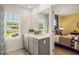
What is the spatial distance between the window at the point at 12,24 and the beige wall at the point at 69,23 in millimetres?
841

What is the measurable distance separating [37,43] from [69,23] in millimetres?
734

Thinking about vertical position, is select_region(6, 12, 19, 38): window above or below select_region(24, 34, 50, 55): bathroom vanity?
above

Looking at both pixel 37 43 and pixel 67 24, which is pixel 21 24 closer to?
pixel 37 43

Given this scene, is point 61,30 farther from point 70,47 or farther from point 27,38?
point 27,38

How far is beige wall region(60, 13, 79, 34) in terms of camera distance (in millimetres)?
1741

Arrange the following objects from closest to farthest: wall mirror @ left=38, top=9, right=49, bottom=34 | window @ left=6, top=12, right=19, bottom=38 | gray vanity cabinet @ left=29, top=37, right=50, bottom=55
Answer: window @ left=6, top=12, right=19, bottom=38 → gray vanity cabinet @ left=29, top=37, right=50, bottom=55 → wall mirror @ left=38, top=9, right=49, bottom=34

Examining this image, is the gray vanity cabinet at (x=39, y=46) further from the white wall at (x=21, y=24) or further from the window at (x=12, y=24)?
the window at (x=12, y=24)

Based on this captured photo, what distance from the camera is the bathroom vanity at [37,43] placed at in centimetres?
166

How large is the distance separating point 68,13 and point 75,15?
13cm

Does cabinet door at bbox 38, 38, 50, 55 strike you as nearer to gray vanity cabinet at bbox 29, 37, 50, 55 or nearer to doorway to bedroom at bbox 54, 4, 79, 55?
gray vanity cabinet at bbox 29, 37, 50, 55

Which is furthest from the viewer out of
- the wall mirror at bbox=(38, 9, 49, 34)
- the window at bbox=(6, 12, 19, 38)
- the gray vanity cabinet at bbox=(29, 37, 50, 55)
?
the wall mirror at bbox=(38, 9, 49, 34)

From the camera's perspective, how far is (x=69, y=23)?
180 centimetres

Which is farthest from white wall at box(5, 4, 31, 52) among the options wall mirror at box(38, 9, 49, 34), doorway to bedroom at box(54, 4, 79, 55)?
doorway to bedroom at box(54, 4, 79, 55)

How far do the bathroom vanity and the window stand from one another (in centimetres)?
21
